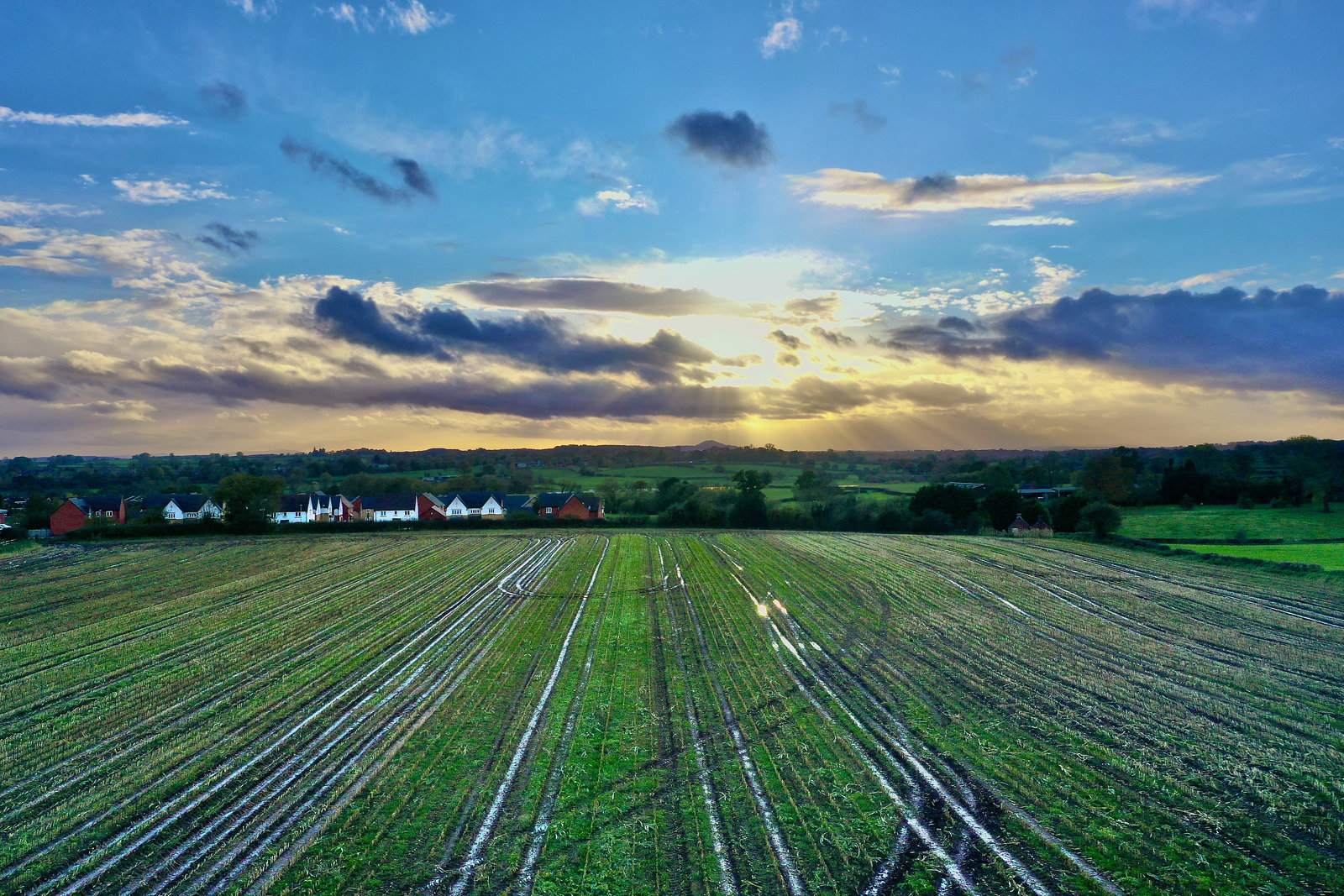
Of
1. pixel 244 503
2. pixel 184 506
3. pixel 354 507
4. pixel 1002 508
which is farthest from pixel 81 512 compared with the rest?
pixel 1002 508

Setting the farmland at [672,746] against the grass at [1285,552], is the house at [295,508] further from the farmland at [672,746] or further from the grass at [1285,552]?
the grass at [1285,552]

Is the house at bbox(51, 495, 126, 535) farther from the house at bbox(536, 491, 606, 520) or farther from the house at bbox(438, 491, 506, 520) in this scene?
the house at bbox(536, 491, 606, 520)

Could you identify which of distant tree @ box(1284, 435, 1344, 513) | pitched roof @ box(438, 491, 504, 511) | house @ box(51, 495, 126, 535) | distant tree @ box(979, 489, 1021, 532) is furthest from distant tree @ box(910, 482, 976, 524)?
house @ box(51, 495, 126, 535)

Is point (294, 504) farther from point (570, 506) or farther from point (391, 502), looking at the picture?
point (570, 506)

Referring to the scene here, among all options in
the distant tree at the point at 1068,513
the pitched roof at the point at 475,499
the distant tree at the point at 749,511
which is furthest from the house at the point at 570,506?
the distant tree at the point at 1068,513

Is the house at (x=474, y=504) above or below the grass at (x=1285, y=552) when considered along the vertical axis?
above

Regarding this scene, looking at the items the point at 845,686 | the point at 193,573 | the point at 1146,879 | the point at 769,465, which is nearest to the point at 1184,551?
the point at 845,686
